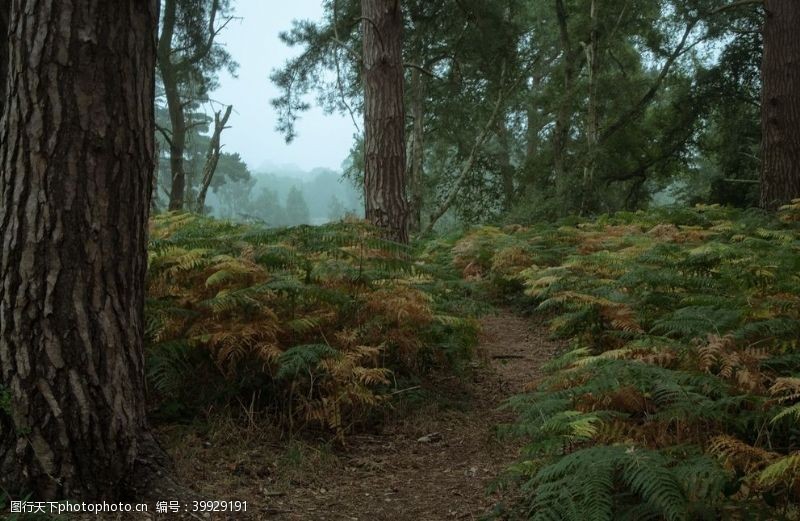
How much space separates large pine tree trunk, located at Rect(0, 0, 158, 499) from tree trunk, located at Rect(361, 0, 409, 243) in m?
4.93

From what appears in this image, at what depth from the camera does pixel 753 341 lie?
3959 millimetres

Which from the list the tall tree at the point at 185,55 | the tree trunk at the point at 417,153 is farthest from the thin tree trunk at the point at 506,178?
the tall tree at the point at 185,55

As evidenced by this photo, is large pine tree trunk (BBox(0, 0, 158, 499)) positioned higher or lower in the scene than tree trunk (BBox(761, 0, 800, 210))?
lower

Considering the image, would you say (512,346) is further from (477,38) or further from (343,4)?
(343,4)

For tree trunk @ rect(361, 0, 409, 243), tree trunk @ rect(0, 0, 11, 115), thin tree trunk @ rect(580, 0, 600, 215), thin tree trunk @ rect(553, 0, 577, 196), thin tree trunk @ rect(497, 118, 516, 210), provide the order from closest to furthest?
tree trunk @ rect(0, 0, 11, 115), tree trunk @ rect(361, 0, 409, 243), thin tree trunk @ rect(580, 0, 600, 215), thin tree trunk @ rect(553, 0, 577, 196), thin tree trunk @ rect(497, 118, 516, 210)

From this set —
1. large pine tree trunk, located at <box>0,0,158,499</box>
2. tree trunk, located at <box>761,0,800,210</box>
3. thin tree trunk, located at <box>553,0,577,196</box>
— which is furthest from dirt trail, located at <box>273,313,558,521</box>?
thin tree trunk, located at <box>553,0,577,196</box>

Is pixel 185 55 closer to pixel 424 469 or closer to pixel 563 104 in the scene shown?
pixel 563 104

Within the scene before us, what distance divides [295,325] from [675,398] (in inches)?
93.6

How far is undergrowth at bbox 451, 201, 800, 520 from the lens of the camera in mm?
2529

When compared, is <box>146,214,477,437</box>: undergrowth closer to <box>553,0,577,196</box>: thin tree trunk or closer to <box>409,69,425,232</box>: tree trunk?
<box>409,69,425,232</box>: tree trunk

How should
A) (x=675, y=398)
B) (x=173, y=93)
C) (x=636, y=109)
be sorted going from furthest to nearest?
(x=173, y=93)
(x=636, y=109)
(x=675, y=398)

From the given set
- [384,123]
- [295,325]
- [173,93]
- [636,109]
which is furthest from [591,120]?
[295,325]

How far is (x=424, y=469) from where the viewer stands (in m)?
3.96

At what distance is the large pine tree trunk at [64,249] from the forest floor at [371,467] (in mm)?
723
